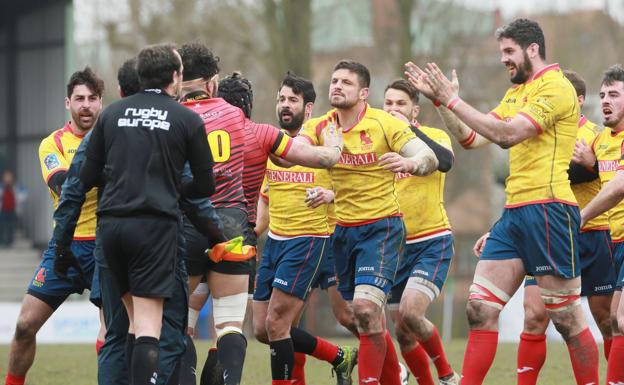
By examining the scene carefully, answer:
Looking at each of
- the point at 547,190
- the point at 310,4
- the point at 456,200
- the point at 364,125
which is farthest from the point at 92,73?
the point at 456,200

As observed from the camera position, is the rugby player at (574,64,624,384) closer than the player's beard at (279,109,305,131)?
Yes

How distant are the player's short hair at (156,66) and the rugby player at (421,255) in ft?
10.3

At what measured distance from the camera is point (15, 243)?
102ft

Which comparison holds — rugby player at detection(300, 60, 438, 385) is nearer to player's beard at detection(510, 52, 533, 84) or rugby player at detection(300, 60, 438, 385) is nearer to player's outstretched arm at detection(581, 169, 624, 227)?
player's beard at detection(510, 52, 533, 84)

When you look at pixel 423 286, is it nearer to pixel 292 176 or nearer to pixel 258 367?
pixel 292 176

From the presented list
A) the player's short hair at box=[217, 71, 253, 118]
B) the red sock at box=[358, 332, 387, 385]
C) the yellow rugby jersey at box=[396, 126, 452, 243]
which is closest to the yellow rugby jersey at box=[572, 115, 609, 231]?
the yellow rugby jersey at box=[396, 126, 452, 243]

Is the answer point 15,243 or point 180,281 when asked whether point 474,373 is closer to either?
point 180,281

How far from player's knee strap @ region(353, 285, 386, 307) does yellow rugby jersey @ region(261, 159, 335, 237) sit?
4.06 ft

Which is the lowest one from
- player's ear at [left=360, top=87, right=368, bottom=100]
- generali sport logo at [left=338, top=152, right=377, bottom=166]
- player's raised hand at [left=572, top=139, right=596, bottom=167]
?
generali sport logo at [left=338, top=152, right=377, bottom=166]

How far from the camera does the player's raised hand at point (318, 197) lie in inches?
356

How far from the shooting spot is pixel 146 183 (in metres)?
6.50

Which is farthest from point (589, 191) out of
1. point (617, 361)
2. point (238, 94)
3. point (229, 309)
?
point (229, 309)

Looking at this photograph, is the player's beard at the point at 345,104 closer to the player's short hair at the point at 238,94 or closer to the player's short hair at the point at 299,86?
the player's short hair at the point at 238,94

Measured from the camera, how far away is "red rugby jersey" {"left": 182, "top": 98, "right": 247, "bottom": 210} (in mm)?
7824
